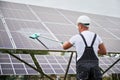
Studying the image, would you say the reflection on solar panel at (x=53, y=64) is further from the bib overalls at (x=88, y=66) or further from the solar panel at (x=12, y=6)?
the bib overalls at (x=88, y=66)

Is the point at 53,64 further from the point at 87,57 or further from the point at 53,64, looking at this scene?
the point at 87,57

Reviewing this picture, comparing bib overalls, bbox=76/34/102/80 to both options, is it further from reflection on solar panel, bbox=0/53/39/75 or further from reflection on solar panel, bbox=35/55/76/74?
reflection on solar panel, bbox=35/55/76/74

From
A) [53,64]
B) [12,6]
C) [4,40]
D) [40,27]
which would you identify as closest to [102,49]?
[4,40]

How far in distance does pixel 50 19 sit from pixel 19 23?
4.37 ft

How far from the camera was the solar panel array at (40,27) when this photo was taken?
6215 mm

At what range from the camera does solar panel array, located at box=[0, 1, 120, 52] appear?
20.4 feet

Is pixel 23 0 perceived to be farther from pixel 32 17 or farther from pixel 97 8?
pixel 97 8

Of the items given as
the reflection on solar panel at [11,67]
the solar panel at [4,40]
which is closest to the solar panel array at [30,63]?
the reflection on solar panel at [11,67]

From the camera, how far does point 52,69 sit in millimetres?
6883

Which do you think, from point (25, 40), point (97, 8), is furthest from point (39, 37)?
point (97, 8)

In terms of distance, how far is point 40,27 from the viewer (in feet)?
23.8

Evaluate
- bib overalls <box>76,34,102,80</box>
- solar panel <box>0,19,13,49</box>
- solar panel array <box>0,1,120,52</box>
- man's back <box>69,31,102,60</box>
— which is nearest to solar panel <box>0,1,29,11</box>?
solar panel array <box>0,1,120,52</box>

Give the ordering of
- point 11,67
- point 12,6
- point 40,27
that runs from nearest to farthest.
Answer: point 11,67 < point 40,27 < point 12,6

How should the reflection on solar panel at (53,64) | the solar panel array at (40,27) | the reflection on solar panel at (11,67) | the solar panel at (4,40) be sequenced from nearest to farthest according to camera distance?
the solar panel at (4,40) < the reflection on solar panel at (11,67) < the solar panel array at (40,27) < the reflection on solar panel at (53,64)
